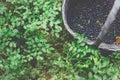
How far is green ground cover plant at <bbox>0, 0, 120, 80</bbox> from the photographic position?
286cm

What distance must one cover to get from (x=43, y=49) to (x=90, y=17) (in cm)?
63

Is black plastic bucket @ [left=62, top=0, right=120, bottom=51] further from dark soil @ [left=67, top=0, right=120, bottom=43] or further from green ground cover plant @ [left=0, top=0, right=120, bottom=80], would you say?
green ground cover plant @ [left=0, top=0, right=120, bottom=80]

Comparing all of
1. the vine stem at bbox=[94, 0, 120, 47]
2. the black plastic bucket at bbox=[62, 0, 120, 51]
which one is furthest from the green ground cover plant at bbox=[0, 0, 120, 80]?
the vine stem at bbox=[94, 0, 120, 47]

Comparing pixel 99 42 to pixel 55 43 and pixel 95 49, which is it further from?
pixel 55 43

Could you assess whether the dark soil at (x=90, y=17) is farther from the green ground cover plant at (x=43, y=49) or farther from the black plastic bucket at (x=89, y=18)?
the green ground cover plant at (x=43, y=49)

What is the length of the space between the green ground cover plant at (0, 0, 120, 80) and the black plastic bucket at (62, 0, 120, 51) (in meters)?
0.11

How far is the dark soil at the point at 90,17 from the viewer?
9.99 feet

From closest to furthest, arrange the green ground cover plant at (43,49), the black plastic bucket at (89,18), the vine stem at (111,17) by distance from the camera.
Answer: the vine stem at (111,17) → the green ground cover plant at (43,49) → the black plastic bucket at (89,18)

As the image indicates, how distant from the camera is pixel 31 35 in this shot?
3041mm

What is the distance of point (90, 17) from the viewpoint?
10.4 ft

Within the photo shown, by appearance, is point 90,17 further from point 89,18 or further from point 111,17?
point 111,17

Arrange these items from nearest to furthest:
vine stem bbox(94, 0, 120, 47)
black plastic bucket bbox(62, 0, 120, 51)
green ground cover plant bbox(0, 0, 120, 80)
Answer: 1. vine stem bbox(94, 0, 120, 47)
2. green ground cover plant bbox(0, 0, 120, 80)
3. black plastic bucket bbox(62, 0, 120, 51)

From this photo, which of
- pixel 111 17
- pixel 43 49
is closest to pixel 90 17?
pixel 43 49

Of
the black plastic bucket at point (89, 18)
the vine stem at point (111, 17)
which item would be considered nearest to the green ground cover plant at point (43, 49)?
the black plastic bucket at point (89, 18)
